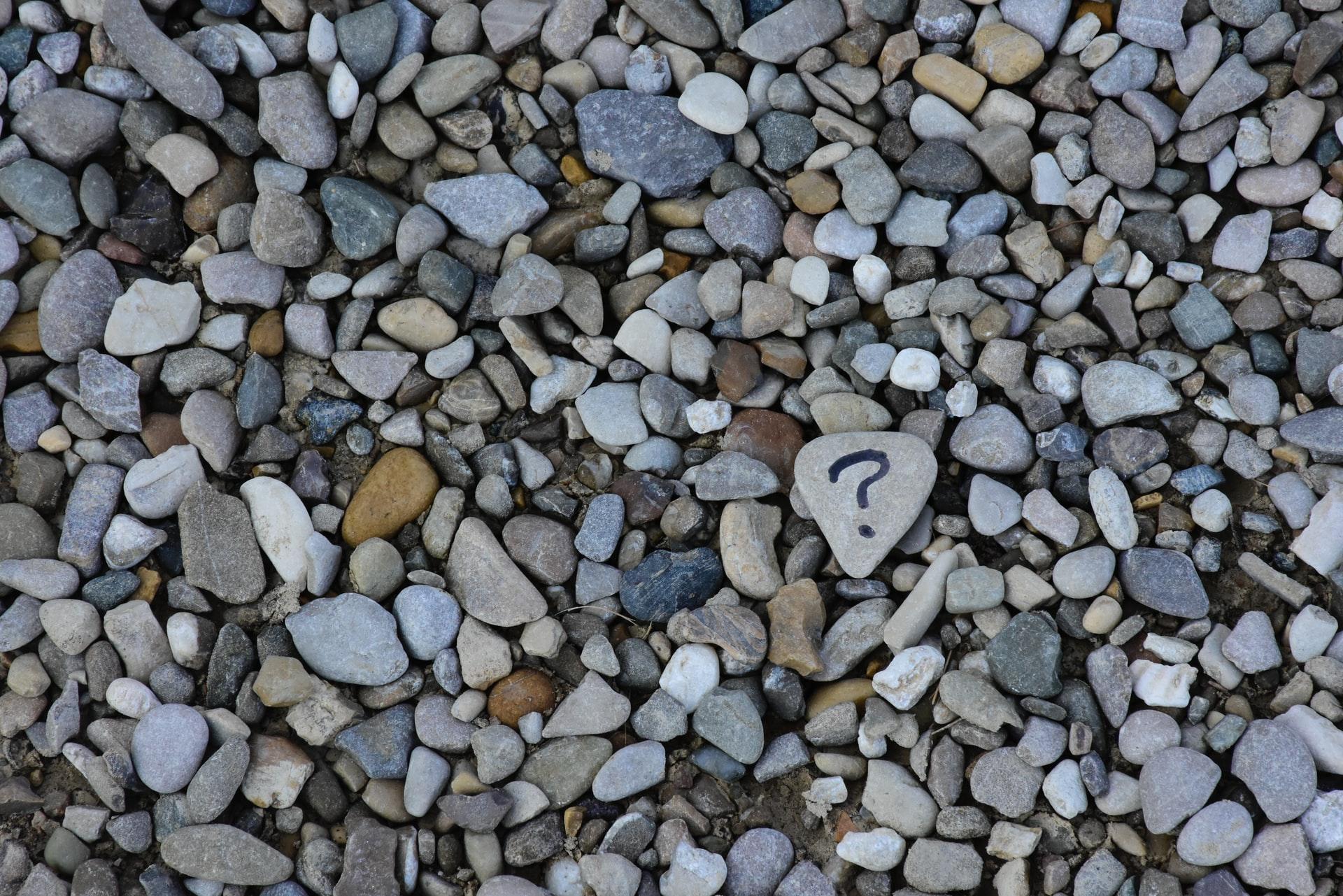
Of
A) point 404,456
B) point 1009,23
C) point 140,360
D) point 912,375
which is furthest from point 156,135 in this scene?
point 1009,23

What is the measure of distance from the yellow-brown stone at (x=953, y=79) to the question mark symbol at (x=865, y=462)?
76cm

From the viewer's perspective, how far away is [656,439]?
6.95ft

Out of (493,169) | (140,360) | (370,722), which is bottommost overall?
(370,722)

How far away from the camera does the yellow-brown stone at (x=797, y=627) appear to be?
1.93m

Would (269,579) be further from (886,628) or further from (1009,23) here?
(1009,23)

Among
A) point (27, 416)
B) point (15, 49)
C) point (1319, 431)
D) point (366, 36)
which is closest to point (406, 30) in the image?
point (366, 36)

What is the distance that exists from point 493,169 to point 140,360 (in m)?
0.81

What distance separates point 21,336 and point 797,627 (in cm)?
167

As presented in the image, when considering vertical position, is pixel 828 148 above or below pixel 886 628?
above

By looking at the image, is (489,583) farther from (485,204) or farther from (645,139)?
(645,139)

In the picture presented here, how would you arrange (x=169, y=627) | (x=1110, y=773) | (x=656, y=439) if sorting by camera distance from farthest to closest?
(x=656, y=439) → (x=169, y=627) → (x=1110, y=773)

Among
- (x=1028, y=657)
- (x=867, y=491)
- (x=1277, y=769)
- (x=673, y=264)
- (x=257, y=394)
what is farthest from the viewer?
(x=673, y=264)

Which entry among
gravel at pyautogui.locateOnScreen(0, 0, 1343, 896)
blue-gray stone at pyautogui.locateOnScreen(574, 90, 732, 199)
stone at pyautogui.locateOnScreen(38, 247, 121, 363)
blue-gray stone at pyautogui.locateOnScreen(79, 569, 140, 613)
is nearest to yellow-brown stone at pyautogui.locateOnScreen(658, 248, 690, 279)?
gravel at pyautogui.locateOnScreen(0, 0, 1343, 896)

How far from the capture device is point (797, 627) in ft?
6.36
